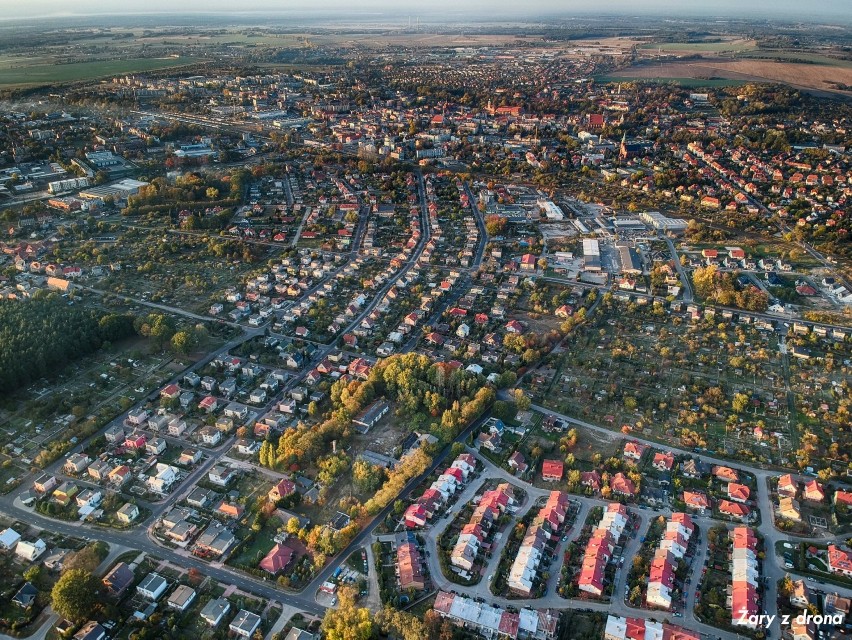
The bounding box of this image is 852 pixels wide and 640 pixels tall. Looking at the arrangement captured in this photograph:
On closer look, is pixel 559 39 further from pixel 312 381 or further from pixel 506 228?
pixel 312 381

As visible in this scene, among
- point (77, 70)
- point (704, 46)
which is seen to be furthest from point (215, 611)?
point (704, 46)

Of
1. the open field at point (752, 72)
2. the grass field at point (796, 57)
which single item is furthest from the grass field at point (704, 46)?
the open field at point (752, 72)

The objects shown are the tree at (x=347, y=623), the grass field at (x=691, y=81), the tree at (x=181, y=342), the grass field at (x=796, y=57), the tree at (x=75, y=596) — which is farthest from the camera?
the grass field at (x=796, y=57)

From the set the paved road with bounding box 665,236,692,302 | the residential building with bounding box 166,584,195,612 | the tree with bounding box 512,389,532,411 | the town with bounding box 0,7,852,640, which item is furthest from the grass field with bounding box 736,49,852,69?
the residential building with bounding box 166,584,195,612

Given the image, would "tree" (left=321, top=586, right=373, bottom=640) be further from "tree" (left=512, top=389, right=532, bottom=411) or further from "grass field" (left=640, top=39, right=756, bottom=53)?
"grass field" (left=640, top=39, right=756, bottom=53)

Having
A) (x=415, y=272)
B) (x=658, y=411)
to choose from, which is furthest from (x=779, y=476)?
(x=415, y=272)

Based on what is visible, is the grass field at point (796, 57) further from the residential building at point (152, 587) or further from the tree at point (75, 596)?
the tree at point (75, 596)

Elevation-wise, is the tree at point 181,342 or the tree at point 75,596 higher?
the tree at point 181,342
